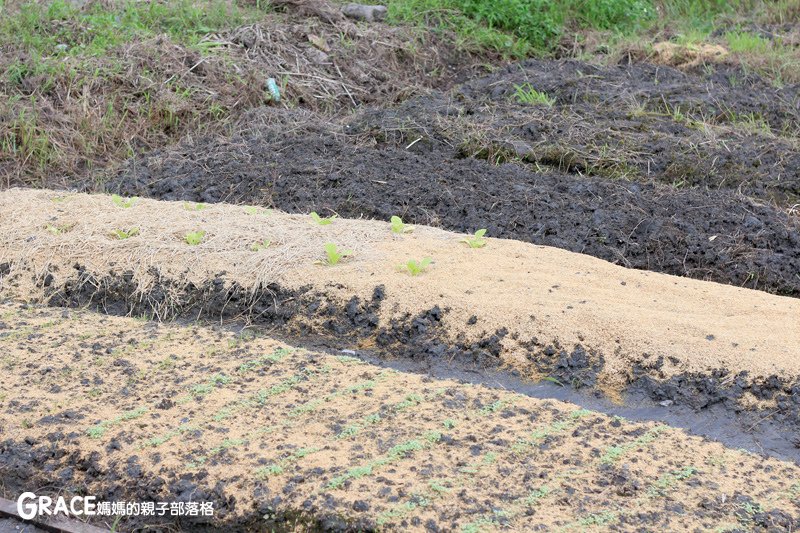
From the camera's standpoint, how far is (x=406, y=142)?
725 centimetres

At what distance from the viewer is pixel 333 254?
16.1ft

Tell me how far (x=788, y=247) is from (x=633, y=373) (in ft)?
6.29

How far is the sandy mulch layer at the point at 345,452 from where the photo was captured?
3148 mm

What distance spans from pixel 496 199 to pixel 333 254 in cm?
156

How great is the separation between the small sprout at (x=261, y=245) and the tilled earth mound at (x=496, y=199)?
3.26ft

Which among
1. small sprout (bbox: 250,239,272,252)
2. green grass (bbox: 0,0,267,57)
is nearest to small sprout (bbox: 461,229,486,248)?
small sprout (bbox: 250,239,272,252)

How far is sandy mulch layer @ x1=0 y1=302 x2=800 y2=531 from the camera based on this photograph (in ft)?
10.3

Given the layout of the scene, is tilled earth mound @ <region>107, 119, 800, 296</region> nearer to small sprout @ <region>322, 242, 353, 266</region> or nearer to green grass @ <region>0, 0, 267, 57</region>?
small sprout @ <region>322, 242, 353, 266</region>

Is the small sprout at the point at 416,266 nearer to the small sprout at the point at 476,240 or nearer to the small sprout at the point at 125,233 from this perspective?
Result: the small sprout at the point at 476,240

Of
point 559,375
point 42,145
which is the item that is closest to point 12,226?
point 42,145

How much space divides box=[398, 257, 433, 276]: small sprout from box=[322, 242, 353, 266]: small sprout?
325 mm

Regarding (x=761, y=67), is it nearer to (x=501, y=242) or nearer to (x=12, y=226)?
(x=501, y=242)

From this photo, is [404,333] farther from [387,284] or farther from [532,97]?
[532,97]

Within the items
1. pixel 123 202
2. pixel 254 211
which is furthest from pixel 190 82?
pixel 254 211
